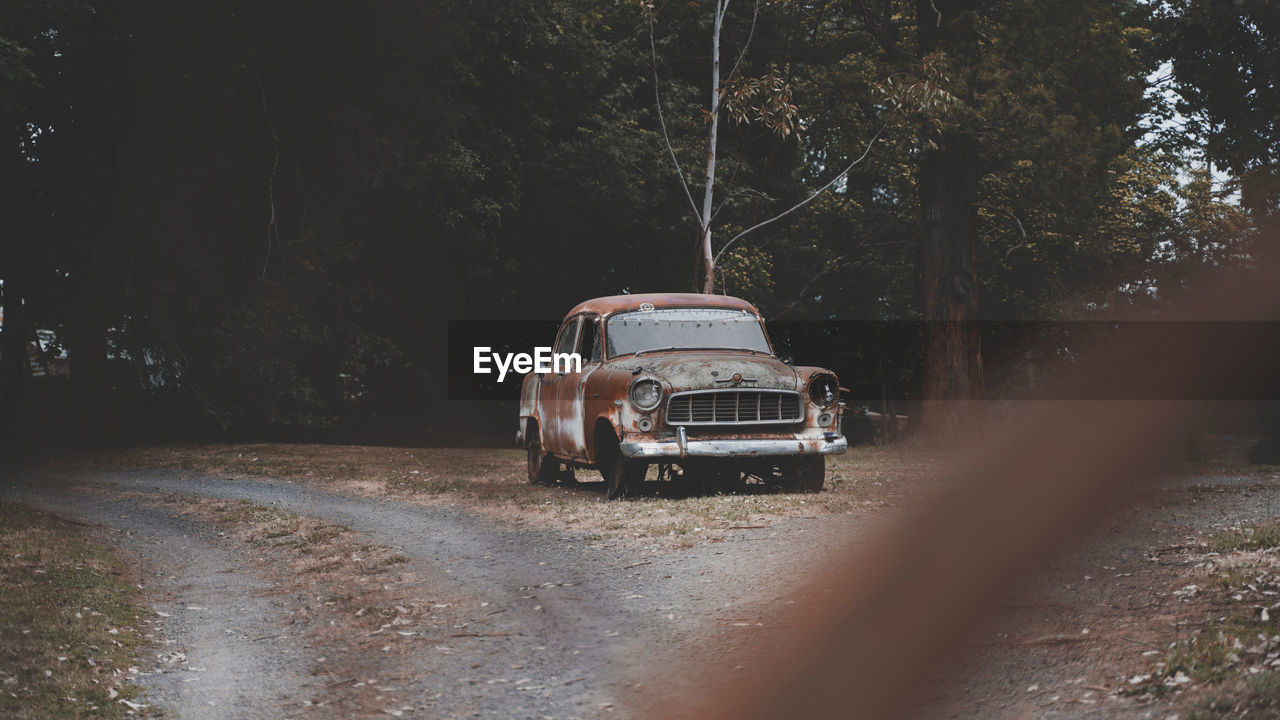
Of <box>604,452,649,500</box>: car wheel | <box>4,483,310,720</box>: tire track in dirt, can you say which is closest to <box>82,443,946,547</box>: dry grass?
<box>604,452,649,500</box>: car wheel

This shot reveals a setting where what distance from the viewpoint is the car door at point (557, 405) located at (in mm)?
14102

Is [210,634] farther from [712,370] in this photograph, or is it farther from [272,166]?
[272,166]

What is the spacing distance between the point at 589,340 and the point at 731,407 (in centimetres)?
237

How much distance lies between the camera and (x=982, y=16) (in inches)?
987

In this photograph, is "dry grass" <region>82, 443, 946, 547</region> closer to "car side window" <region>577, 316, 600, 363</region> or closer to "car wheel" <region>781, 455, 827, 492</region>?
"car wheel" <region>781, 455, 827, 492</region>

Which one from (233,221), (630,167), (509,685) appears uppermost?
(630,167)

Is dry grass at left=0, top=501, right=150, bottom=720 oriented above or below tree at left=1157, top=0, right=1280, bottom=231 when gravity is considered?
below

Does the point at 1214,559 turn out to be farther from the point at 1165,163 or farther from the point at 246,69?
the point at 1165,163

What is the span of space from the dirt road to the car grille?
1.75 metres

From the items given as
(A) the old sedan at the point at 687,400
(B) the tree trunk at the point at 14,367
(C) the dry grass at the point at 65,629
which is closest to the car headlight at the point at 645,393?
(A) the old sedan at the point at 687,400

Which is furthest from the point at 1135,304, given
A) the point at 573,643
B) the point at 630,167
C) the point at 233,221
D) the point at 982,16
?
the point at 573,643

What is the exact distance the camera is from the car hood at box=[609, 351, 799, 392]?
40.4 feet

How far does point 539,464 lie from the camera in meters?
15.4

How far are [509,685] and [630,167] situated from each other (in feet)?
74.6
